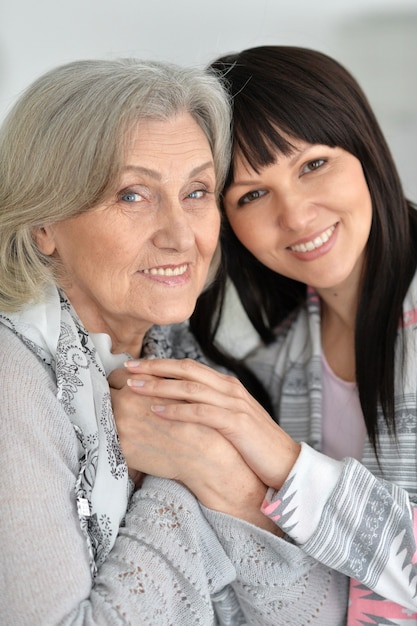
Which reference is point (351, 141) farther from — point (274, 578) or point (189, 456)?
point (274, 578)

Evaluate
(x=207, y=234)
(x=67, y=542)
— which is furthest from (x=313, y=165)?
(x=67, y=542)

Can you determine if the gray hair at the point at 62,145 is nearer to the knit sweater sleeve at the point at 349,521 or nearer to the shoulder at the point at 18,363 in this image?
the shoulder at the point at 18,363

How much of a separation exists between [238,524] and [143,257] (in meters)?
0.58

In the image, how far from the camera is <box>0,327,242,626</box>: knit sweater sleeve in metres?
1.16

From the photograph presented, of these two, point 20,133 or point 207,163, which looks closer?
point 20,133

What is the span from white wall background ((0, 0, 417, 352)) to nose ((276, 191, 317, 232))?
41.1 inches

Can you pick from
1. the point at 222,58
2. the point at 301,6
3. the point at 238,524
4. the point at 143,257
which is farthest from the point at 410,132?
the point at 238,524

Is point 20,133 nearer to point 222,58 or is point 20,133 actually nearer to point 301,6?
point 222,58

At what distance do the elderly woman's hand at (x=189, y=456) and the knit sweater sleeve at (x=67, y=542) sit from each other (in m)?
0.04

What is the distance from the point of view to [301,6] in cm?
267

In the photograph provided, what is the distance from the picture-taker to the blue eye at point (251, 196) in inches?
72.1

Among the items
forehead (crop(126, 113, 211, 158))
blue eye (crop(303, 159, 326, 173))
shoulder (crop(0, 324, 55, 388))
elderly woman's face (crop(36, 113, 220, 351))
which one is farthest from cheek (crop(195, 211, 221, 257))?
shoulder (crop(0, 324, 55, 388))

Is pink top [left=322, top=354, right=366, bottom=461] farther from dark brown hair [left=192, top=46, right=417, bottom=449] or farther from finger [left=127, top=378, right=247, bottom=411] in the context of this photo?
finger [left=127, top=378, right=247, bottom=411]

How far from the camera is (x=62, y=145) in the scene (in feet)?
4.76
